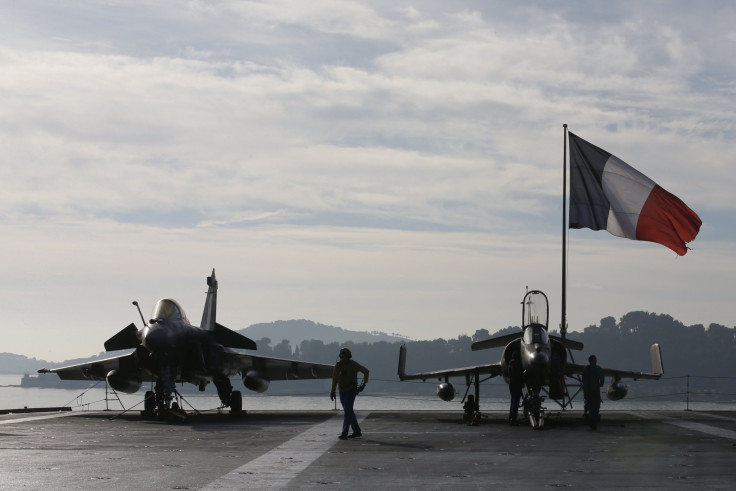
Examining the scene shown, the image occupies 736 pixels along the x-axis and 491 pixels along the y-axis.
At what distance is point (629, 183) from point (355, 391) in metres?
12.9

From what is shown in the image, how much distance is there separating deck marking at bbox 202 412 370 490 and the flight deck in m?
0.02

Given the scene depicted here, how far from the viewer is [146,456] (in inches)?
567

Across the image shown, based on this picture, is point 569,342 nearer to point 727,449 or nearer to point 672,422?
point 672,422

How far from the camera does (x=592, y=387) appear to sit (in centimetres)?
2202

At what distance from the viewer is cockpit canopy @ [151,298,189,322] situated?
1000 inches

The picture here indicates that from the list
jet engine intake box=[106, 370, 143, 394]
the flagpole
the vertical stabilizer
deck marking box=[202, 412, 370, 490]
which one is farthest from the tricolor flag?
the vertical stabilizer

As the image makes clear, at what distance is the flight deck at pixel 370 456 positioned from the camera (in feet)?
36.8

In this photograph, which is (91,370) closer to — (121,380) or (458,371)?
(121,380)

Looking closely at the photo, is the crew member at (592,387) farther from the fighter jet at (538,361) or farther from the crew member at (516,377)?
the crew member at (516,377)

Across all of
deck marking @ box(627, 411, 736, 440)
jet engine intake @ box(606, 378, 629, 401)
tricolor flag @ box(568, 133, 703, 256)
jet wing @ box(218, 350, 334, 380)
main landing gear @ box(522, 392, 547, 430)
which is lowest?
deck marking @ box(627, 411, 736, 440)

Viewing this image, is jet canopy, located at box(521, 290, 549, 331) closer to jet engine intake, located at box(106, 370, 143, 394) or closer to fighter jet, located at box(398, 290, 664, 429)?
fighter jet, located at box(398, 290, 664, 429)

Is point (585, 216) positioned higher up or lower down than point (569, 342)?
higher up

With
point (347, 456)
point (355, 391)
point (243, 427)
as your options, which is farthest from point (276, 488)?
point (243, 427)

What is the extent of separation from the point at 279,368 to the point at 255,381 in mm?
3591
